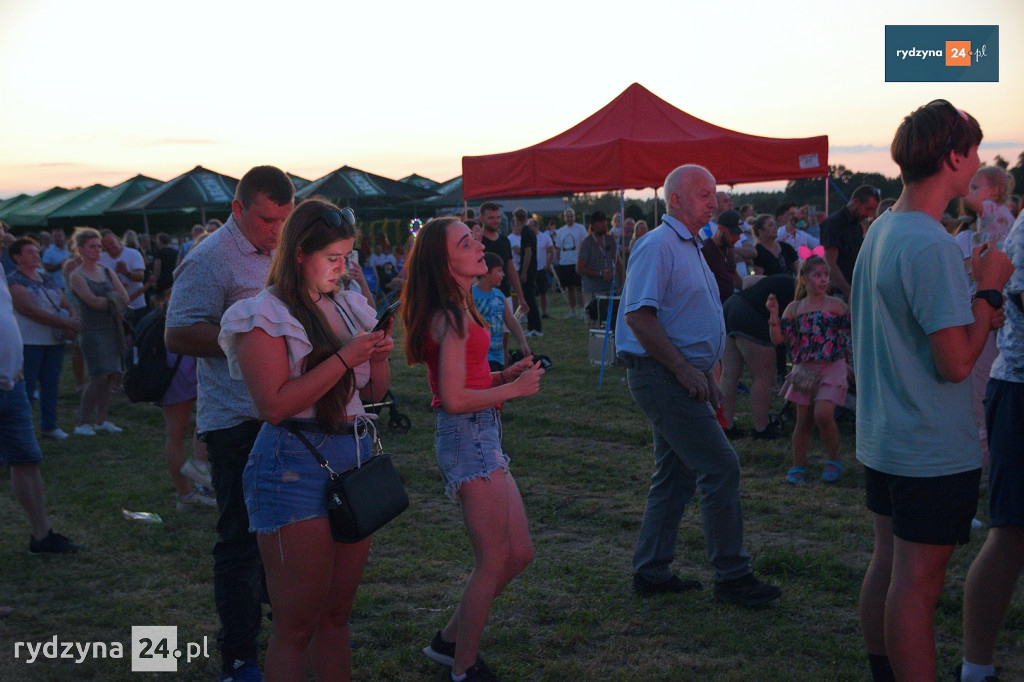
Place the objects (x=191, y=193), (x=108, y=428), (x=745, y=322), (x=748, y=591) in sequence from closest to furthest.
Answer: (x=748, y=591), (x=745, y=322), (x=108, y=428), (x=191, y=193)

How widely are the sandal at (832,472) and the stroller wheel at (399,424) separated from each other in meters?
3.89

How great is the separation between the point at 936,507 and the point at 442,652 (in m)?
2.03

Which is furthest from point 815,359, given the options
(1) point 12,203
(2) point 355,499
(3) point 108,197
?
(1) point 12,203

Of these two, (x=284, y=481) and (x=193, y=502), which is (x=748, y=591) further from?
(x=193, y=502)

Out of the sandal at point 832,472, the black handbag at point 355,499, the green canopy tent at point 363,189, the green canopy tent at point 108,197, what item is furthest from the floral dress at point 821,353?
the green canopy tent at point 108,197

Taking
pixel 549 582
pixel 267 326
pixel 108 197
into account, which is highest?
pixel 108 197

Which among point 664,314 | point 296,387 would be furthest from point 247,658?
point 664,314

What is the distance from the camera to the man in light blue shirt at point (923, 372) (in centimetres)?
238

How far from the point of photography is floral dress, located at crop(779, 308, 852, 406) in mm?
5953

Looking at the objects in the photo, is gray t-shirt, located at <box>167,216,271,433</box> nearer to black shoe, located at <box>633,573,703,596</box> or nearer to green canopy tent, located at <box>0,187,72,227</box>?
black shoe, located at <box>633,573,703,596</box>

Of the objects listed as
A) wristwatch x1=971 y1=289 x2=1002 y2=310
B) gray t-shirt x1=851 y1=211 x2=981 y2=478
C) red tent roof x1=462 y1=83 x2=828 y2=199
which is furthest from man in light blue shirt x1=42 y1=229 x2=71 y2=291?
wristwatch x1=971 y1=289 x2=1002 y2=310

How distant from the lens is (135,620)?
405cm

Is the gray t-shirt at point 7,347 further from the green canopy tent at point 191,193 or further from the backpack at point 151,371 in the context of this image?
the green canopy tent at point 191,193

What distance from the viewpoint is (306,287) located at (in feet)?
8.07
